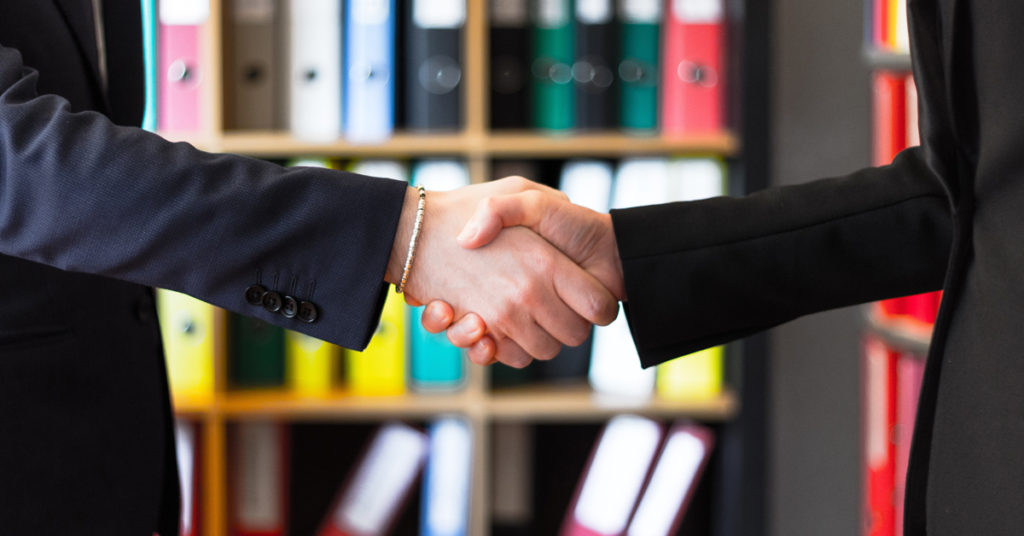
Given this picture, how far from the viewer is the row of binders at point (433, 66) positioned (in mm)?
1828

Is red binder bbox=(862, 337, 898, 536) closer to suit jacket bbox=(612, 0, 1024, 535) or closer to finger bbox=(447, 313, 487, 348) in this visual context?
suit jacket bbox=(612, 0, 1024, 535)

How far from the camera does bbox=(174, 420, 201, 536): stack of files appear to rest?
1.83 metres

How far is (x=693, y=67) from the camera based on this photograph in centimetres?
185

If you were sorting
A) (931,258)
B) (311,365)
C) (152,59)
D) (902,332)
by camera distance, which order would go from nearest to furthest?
(931,258), (902,332), (152,59), (311,365)

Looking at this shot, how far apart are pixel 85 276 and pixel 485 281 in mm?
429

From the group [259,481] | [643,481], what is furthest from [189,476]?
[643,481]

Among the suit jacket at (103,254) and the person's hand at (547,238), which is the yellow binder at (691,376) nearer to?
the person's hand at (547,238)

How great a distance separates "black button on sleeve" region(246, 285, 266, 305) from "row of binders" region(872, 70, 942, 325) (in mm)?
965

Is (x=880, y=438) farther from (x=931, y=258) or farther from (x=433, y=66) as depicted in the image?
(x=433, y=66)

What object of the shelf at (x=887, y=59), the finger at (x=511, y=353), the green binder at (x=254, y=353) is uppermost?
the shelf at (x=887, y=59)

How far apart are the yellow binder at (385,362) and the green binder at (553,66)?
521mm

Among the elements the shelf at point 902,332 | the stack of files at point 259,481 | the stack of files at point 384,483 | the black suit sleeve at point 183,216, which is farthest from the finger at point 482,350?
the stack of files at point 259,481

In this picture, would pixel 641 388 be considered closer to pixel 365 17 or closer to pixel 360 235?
pixel 365 17

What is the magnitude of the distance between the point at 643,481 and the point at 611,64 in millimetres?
910
